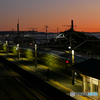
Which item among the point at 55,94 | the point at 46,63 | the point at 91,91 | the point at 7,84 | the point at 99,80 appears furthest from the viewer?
the point at 46,63

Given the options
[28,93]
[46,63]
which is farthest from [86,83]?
[46,63]

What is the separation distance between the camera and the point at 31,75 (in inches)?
941

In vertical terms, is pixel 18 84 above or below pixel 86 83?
below

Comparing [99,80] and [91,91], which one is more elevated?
[99,80]

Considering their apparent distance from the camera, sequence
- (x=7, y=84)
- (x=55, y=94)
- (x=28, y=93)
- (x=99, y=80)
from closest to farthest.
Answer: (x=99, y=80), (x=55, y=94), (x=28, y=93), (x=7, y=84)

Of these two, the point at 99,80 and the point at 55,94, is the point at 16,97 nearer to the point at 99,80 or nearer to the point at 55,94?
the point at 55,94

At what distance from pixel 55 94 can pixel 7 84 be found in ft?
23.7

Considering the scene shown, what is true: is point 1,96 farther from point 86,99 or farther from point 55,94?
point 86,99

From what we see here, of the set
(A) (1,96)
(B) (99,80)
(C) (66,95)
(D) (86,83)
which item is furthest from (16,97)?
(B) (99,80)

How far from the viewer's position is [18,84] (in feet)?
73.9

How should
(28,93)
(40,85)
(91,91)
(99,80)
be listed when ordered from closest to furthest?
(99,80), (91,91), (28,93), (40,85)

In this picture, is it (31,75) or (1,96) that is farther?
(31,75)

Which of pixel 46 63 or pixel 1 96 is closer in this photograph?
pixel 1 96

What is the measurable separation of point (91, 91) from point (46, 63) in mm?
19274
